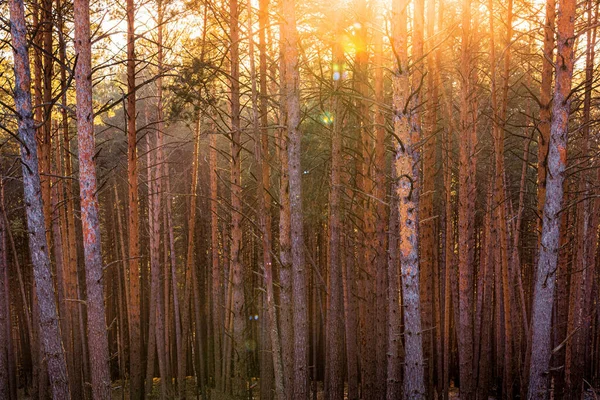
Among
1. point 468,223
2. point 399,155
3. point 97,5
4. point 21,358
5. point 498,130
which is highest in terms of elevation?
point 97,5

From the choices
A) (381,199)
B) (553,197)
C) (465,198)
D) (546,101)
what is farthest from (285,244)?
(546,101)

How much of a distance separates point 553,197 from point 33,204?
7840mm

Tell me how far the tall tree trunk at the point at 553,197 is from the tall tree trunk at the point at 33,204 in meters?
7.41

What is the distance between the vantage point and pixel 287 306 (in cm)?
907

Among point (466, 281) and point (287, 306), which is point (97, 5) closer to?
point (287, 306)

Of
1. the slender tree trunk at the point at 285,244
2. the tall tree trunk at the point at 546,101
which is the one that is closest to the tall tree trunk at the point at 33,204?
the slender tree trunk at the point at 285,244

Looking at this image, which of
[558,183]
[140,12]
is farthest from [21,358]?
[558,183]

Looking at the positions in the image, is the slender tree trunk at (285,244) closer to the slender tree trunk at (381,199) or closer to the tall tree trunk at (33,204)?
the slender tree trunk at (381,199)

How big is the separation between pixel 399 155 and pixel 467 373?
6.80 meters

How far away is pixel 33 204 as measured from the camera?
802 cm

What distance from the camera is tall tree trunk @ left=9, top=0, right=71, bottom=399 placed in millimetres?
7887

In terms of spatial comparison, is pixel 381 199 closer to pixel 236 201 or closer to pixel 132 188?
pixel 236 201

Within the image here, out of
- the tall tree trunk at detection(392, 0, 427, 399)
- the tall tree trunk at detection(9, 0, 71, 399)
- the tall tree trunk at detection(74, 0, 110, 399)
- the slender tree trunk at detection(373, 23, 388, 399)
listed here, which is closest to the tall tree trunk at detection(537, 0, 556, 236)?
the slender tree trunk at detection(373, 23, 388, 399)

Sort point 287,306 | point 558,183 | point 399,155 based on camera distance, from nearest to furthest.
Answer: point 399,155
point 558,183
point 287,306
